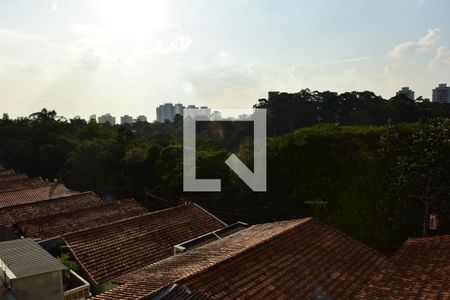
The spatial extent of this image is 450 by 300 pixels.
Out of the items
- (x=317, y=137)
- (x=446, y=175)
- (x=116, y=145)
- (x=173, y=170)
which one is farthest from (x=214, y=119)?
(x=446, y=175)

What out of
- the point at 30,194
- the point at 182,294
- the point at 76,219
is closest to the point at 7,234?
the point at 76,219

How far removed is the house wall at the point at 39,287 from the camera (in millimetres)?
7902

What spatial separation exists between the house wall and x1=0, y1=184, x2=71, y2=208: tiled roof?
1535 cm

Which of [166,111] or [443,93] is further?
[166,111]

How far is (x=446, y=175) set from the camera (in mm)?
12312

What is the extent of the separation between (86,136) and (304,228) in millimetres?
40079

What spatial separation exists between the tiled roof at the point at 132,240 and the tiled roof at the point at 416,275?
7.45 meters

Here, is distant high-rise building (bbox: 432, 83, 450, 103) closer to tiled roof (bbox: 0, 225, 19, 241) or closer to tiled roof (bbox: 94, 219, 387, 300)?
tiled roof (bbox: 94, 219, 387, 300)

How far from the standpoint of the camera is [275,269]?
7176 mm

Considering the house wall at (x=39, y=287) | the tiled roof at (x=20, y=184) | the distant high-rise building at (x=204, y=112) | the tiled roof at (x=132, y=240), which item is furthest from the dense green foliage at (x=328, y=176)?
the distant high-rise building at (x=204, y=112)

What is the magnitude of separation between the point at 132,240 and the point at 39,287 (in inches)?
183

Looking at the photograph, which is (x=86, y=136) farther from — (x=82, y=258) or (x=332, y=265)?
(x=332, y=265)

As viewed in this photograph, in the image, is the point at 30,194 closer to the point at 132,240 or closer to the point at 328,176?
the point at 132,240

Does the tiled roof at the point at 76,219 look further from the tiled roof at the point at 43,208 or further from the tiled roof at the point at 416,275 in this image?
the tiled roof at the point at 416,275
